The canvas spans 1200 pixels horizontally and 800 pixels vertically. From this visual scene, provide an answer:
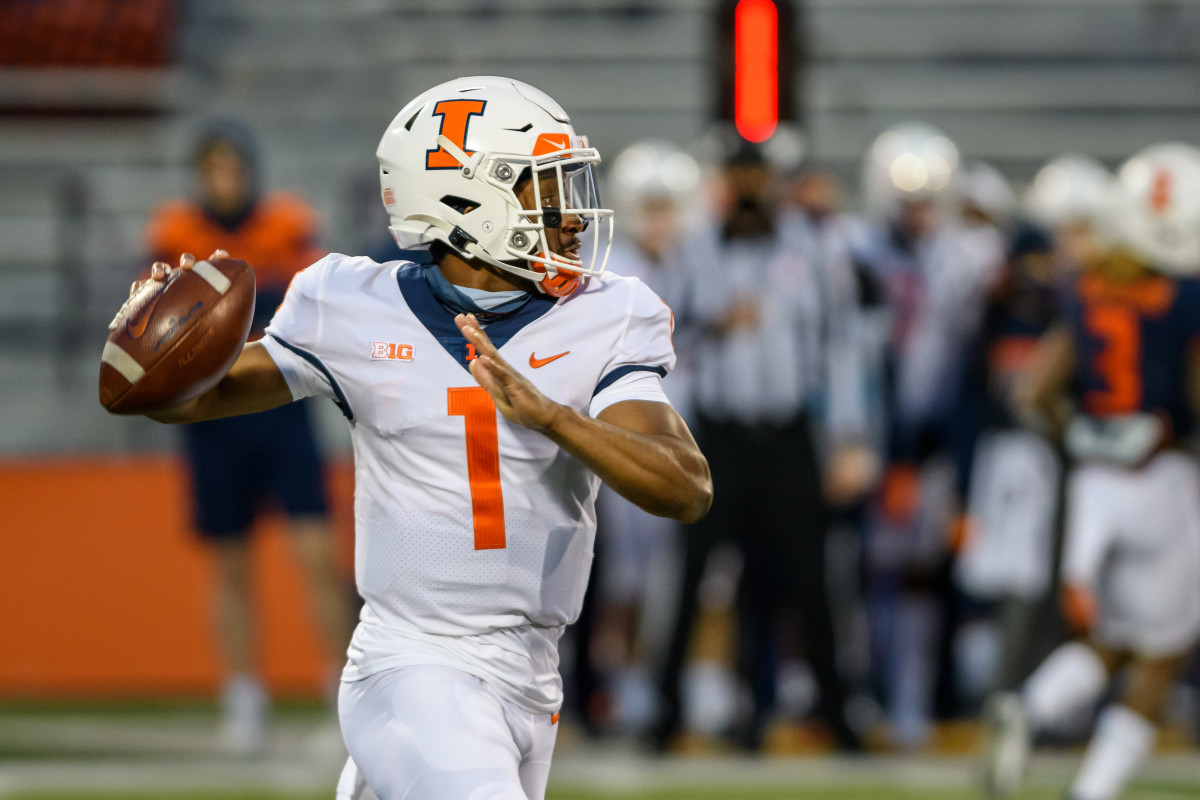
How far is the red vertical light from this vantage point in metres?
7.08

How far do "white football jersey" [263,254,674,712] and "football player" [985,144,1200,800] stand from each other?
261cm

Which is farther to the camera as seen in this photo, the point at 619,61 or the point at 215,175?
the point at 619,61

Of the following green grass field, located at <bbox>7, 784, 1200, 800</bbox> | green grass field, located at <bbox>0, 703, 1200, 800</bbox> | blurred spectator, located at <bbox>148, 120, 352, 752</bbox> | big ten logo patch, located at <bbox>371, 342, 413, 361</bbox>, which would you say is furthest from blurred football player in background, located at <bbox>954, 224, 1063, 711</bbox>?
big ten logo patch, located at <bbox>371, 342, 413, 361</bbox>

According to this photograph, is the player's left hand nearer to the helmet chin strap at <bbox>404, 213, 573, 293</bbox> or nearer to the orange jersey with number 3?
the helmet chin strap at <bbox>404, 213, 573, 293</bbox>

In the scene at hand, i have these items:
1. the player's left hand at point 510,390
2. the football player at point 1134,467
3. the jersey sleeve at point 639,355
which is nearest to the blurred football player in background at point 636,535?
the football player at point 1134,467

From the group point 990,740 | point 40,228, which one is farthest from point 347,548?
point 40,228

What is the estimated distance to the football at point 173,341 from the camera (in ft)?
8.82

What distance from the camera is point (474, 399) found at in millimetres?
2695

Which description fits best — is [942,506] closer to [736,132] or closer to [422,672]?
[736,132]

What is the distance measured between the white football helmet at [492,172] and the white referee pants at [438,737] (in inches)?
26.2

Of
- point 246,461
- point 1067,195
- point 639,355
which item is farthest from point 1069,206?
point 639,355

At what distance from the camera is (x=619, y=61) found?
36.2 ft

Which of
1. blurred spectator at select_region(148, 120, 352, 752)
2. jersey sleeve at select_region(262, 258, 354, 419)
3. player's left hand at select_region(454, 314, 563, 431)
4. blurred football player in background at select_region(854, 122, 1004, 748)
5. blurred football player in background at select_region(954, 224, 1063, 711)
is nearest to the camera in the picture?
player's left hand at select_region(454, 314, 563, 431)

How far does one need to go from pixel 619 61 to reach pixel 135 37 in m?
3.09
